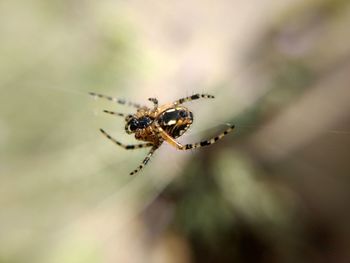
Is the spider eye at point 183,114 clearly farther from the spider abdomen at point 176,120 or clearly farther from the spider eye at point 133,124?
the spider eye at point 133,124

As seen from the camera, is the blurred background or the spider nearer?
the spider

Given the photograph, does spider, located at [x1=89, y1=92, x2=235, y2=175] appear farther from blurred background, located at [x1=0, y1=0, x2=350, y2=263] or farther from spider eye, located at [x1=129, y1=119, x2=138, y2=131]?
blurred background, located at [x1=0, y1=0, x2=350, y2=263]

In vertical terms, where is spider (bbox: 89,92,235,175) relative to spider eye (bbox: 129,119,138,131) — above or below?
below

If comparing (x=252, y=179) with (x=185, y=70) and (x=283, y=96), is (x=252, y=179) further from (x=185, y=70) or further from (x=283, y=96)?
(x=185, y=70)

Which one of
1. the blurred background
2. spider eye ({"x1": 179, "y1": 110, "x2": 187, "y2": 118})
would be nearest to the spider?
spider eye ({"x1": 179, "y1": 110, "x2": 187, "y2": 118})

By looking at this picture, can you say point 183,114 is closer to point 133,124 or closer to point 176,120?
point 176,120

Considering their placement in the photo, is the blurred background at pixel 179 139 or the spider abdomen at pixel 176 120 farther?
the blurred background at pixel 179 139

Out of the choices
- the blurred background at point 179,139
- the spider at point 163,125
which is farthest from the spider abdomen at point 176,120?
the blurred background at point 179,139

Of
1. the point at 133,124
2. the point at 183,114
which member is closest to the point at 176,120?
the point at 183,114
